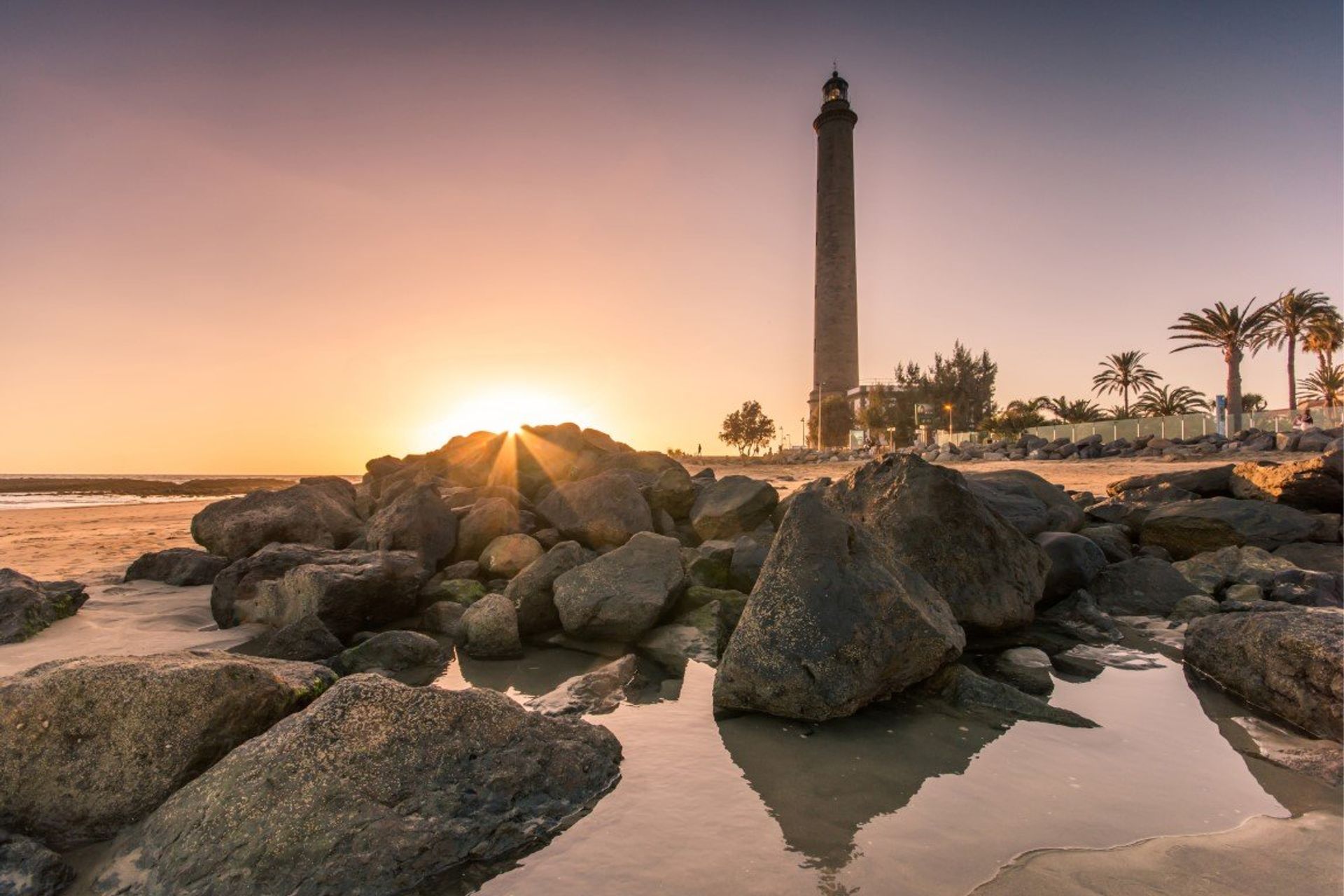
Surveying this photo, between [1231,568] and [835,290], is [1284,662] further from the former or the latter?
[835,290]

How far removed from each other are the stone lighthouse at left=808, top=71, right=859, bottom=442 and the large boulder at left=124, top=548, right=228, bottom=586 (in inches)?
1995

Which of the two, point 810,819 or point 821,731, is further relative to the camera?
point 821,731

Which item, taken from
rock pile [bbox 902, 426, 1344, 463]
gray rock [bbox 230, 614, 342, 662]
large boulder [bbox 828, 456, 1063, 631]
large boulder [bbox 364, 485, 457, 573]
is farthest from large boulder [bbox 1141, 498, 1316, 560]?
rock pile [bbox 902, 426, 1344, 463]

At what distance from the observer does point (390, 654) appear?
479 cm

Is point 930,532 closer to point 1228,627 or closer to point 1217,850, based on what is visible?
point 1228,627

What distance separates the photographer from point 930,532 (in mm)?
5301

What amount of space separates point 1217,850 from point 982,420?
57767mm

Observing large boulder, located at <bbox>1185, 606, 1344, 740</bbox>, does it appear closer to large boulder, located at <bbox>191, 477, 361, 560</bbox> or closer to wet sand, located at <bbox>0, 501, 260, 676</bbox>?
wet sand, located at <bbox>0, 501, 260, 676</bbox>

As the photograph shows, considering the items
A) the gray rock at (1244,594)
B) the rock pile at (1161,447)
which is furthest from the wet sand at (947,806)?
the rock pile at (1161,447)

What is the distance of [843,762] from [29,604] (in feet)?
21.2

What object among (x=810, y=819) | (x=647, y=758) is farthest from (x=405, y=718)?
(x=810, y=819)

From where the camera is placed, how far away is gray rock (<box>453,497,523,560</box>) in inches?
295

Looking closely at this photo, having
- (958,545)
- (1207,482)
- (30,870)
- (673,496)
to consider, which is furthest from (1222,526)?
(30,870)

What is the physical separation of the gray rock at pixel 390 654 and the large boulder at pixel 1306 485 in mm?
Answer: 10106
